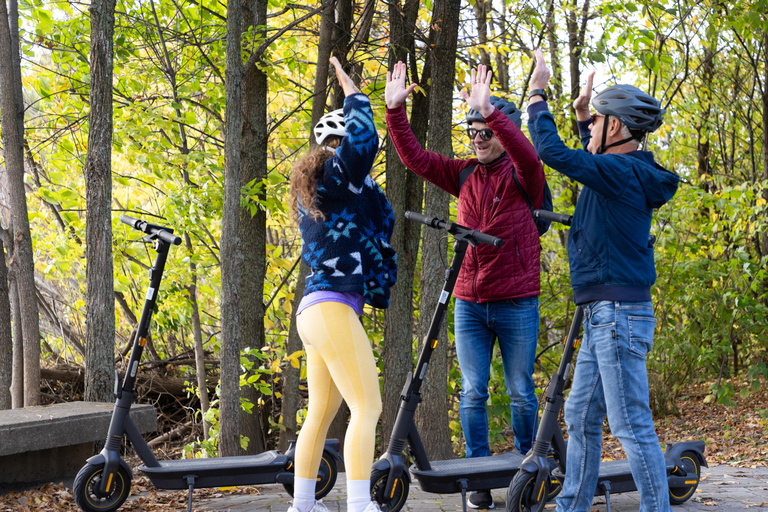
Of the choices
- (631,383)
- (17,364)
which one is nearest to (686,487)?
(631,383)

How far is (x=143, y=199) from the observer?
12266 mm

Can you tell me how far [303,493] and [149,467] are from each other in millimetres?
1097

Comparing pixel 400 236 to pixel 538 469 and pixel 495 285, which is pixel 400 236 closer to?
pixel 495 285

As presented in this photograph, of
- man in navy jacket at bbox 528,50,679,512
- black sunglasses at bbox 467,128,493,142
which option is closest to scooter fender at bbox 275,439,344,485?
man in navy jacket at bbox 528,50,679,512

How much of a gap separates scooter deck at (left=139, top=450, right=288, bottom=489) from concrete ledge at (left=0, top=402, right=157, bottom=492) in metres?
0.54

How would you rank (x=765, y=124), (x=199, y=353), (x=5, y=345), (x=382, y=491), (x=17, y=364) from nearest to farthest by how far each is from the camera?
(x=382, y=491) → (x=5, y=345) → (x=17, y=364) → (x=199, y=353) → (x=765, y=124)

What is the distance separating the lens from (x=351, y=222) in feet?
10.8

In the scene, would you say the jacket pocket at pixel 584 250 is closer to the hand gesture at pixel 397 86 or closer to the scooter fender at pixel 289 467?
the hand gesture at pixel 397 86

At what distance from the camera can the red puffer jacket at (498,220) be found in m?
3.83

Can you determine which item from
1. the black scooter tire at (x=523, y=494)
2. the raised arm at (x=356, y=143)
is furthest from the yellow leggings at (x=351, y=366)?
the black scooter tire at (x=523, y=494)

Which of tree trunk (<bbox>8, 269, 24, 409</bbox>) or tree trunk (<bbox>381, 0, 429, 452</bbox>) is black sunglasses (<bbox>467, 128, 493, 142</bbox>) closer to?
tree trunk (<bbox>381, 0, 429, 452</bbox>)

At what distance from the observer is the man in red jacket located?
3.85 m

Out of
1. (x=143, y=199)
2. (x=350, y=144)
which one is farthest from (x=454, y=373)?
(x=143, y=199)

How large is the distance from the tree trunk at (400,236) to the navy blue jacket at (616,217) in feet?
11.1
